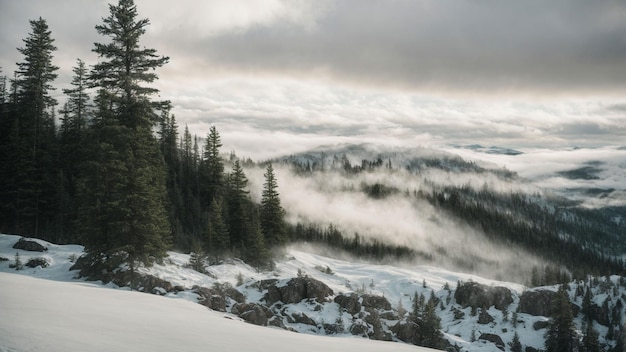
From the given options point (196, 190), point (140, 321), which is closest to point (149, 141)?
point (140, 321)

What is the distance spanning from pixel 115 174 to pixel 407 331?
90.5 feet

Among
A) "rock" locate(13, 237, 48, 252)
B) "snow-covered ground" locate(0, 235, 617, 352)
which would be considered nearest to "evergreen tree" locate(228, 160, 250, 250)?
"snow-covered ground" locate(0, 235, 617, 352)

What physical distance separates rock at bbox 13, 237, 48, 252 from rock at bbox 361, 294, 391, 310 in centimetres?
2681

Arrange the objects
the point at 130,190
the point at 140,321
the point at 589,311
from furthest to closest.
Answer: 1. the point at 589,311
2. the point at 130,190
3. the point at 140,321

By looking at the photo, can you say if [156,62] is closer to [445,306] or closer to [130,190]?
[130,190]

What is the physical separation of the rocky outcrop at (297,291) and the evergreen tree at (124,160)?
1062cm

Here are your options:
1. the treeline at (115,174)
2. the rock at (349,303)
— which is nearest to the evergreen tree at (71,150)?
the treeline at (115,174)

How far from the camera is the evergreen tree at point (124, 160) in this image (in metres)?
25.3

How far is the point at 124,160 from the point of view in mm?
27641

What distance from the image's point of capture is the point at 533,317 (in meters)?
58.6

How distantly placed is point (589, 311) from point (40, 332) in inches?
3528

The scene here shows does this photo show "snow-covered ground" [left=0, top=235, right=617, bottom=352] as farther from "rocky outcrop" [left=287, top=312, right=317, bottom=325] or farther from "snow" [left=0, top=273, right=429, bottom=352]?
"rocky outcrop" [left=287, top=312, right=317, bottom=325]

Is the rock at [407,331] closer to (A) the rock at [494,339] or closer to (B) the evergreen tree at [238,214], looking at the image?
(B) the evergreen tree at [238,214]

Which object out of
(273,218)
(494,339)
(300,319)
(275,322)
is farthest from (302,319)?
(494,339)
